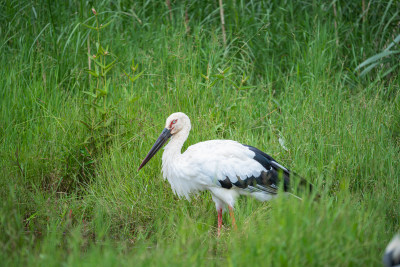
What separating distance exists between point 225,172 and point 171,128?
2.02ft

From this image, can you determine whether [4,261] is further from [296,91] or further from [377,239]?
[296,91]

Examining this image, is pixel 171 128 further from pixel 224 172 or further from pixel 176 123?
pixel 224 172

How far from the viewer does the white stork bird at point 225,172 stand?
383 centimetres

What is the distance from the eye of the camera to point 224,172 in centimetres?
383

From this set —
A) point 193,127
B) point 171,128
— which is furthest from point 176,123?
point 193,127

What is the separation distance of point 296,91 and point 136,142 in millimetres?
1851

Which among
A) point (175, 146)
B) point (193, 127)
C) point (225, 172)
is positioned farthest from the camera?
point (193, 127)

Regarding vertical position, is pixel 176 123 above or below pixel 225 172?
above

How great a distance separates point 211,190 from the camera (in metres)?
3.95

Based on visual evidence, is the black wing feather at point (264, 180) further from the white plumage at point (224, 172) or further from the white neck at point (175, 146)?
the white neck at point (175, 146)

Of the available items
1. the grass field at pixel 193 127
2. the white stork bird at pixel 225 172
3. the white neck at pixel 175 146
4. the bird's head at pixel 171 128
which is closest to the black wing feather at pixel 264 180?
the white stork bird at pixel 225 172

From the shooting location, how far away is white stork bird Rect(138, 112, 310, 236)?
3830 mm

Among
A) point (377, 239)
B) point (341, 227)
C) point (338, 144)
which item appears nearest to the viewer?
point (341, 227)

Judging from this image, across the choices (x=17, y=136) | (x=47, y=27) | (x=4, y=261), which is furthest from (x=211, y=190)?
(x=47, y=27)
